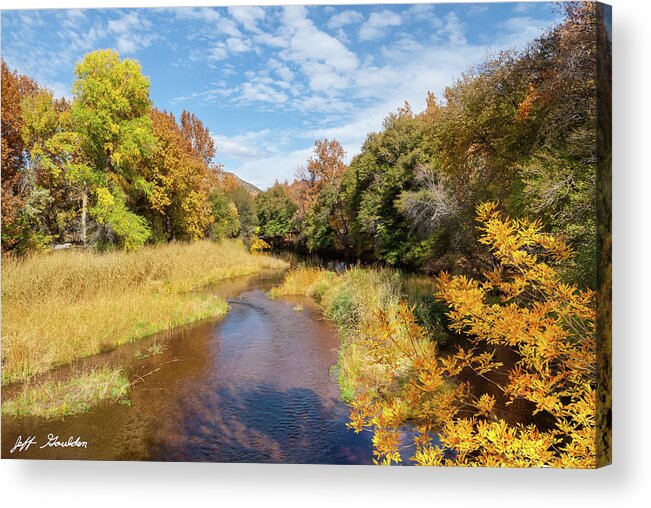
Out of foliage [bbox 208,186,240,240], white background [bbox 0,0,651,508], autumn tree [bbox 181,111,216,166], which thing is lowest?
white background [bbox 0,0,651,508]

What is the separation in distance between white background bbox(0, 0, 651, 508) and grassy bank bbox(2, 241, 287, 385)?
1394 millimetres

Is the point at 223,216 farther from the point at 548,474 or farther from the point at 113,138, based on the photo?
the point at 548,474

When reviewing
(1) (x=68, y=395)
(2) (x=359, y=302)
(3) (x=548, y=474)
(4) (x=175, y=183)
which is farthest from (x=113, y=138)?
(3) (x=548, y=474)

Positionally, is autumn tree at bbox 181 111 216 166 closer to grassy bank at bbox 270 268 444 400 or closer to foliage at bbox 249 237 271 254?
grassy bank at bbox 270 268 444 400

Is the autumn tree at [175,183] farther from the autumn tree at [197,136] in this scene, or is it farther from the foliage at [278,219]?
the foliage at [278,219]

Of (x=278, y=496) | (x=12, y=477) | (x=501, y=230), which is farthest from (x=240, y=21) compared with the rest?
(x=12, y=477)

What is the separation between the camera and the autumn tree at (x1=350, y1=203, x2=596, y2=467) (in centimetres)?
284

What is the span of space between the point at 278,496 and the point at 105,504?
1615 millimetres

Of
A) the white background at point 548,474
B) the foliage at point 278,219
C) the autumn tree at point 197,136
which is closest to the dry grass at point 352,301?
the white background at point 548,474

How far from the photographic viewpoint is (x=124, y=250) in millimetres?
5805
